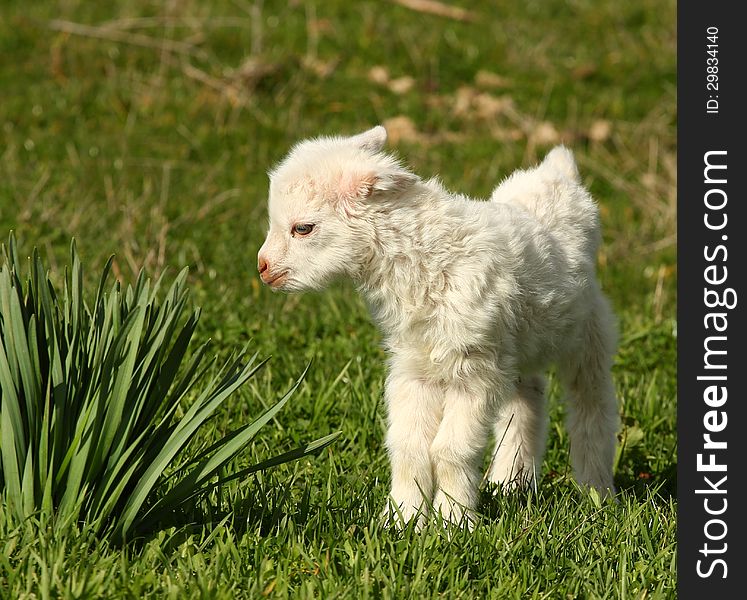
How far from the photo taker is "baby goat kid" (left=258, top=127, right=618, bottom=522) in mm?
4488

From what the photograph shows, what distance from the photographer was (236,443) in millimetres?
3859

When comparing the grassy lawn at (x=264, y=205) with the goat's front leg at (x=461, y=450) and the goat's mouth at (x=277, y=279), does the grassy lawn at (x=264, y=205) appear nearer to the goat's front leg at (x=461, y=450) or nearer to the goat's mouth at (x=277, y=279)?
the goat's front leg at (x=461, y=450)

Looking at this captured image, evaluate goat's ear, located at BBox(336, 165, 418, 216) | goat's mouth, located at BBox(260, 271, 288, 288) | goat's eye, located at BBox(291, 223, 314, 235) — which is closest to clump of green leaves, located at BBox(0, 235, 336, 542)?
goat's mouth, located at BBox(260, 271, 288, 288)

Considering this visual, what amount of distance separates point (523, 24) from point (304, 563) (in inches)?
465

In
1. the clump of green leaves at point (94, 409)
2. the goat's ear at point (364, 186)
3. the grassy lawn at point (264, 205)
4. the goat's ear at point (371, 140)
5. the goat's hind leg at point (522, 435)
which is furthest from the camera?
the goat's hind leg at point (522, 435)

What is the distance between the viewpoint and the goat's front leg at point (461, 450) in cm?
450

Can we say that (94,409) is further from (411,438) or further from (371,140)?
(371,140)

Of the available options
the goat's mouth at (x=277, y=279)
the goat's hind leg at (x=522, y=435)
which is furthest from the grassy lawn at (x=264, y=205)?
the goat's mouth at (x=277, y=279)

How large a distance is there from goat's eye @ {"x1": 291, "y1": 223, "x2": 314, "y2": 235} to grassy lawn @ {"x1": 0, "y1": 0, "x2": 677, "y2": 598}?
1.05 metres

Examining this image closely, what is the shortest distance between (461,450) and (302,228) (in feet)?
3.69

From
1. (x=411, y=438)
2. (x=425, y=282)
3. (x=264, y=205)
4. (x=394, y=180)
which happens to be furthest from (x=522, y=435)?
(x=264, y=205)

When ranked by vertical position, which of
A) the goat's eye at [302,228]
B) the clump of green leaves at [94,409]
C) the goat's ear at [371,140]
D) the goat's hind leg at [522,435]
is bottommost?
the goat's hind leg at [522,435]
